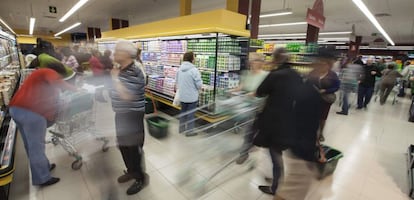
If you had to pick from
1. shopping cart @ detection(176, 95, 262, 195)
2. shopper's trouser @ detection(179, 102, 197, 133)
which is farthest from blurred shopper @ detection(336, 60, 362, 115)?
shopping cart @ detection(176, 95, 262, 195)

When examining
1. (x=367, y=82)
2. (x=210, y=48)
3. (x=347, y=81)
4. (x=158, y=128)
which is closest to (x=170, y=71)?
(x=210, y=48)

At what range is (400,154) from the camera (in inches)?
153

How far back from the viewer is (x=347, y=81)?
285 inches

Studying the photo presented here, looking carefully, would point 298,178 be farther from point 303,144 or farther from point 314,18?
point 314,18

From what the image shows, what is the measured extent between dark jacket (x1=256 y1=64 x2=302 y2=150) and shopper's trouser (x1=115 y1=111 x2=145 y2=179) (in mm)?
1365

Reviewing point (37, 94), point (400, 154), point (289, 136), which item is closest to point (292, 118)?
point (289, 136)

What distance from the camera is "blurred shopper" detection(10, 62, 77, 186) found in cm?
222

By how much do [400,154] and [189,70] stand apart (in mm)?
4187

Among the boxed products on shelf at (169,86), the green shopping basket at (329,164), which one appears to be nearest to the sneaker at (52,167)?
the boxed products on shelf at (169,86)

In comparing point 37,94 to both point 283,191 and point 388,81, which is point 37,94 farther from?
point 388,81

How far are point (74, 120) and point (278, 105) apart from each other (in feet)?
9.37

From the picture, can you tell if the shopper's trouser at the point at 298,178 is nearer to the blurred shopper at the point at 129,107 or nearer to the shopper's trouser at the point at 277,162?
the shopper's trouser at the point at 277,162

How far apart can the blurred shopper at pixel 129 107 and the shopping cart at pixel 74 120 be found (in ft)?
1.74

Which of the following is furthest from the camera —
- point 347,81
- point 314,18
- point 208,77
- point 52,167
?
point 347,81
